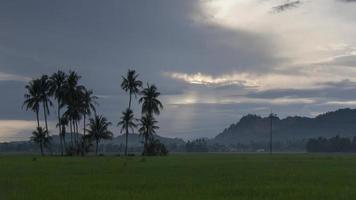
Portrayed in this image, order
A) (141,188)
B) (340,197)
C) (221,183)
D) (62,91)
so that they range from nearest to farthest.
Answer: (340,197)
(141,188)
(221,183)
(62,91)

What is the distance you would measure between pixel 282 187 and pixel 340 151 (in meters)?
180

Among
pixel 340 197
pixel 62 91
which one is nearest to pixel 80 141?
pixel 62 91

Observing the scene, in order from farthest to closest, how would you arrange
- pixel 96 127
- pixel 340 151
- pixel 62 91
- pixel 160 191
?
pixel 340 151
pixel 96 127
pixel 62 91
pixel 160 191

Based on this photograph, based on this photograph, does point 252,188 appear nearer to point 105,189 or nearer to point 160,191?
point 160,191

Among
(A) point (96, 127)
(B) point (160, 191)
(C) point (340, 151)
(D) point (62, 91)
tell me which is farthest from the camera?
(C) point (340, 151)

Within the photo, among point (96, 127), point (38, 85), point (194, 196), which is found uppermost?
point (38, 85)

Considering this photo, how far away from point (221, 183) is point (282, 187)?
367 cm

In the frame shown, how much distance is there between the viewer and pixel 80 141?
104m

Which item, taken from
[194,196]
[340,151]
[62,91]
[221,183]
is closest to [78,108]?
[62,91]

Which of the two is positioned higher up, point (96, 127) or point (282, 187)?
point (96, 127)

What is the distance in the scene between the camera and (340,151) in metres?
198

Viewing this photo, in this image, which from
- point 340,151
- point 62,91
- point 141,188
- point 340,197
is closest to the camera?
point 340,197

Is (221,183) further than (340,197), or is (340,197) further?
(221,183)

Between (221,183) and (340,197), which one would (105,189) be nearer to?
(221,183)
